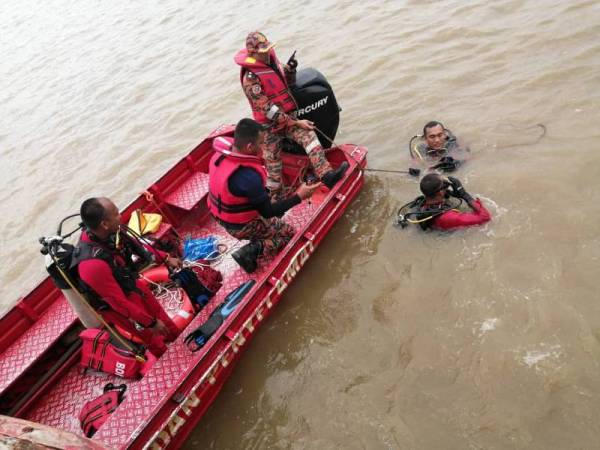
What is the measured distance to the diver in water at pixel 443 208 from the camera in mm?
4684

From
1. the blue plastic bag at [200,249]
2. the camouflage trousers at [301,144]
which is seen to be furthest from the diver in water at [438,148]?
the blue plastic bag at [200,249]

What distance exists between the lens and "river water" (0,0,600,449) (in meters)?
3.64

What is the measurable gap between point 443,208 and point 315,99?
1.99 m

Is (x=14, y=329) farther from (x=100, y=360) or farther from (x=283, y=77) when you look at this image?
(x=283, y=77)

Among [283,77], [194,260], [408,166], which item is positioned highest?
[283,77]

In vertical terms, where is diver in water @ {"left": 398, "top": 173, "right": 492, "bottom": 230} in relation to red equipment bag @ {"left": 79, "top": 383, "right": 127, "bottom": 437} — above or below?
below

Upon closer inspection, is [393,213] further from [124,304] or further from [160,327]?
[124,304]

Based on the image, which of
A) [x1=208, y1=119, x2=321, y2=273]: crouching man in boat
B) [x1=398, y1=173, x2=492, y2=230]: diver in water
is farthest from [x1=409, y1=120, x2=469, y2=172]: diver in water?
[x1=208, y1=119, x2=321, y2=273]: crouching man in boat

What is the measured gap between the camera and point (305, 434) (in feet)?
12.5

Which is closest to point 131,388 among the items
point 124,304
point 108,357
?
point 108,357

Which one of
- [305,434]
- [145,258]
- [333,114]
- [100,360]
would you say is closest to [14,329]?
[100,360]

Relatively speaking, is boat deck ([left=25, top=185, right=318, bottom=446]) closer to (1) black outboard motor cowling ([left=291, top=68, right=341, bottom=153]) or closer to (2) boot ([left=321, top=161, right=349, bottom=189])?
(2) boot ([left=321, top=161, right=349, bottom=189])

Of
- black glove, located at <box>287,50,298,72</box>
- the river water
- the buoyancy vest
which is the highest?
black glove, located at <box>287,50,298,72</box>

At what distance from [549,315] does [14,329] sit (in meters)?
5.07
